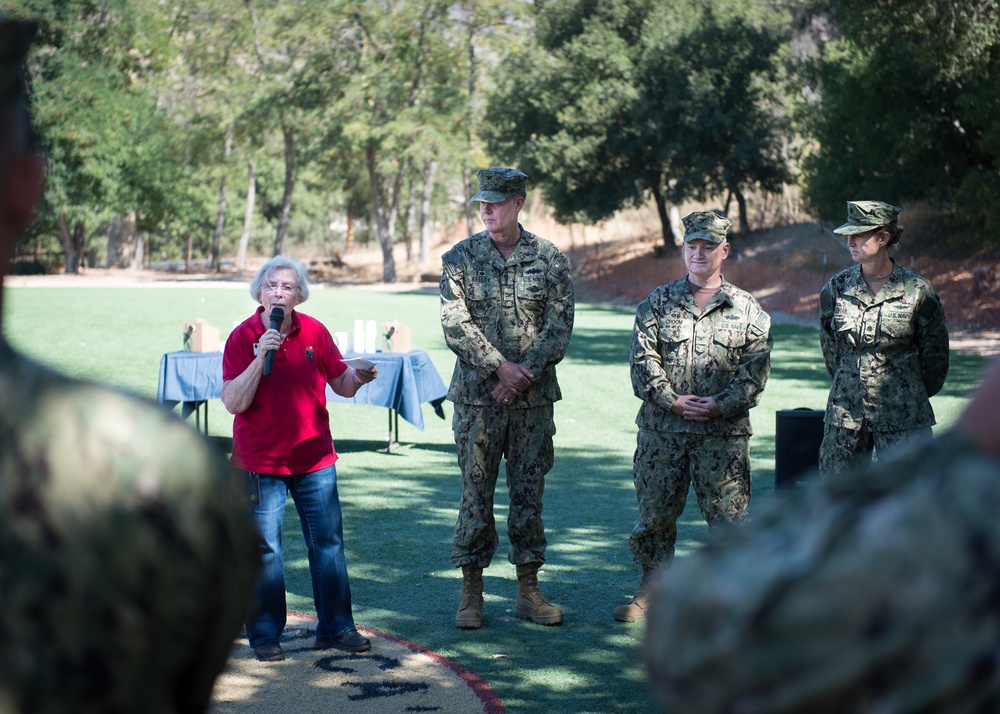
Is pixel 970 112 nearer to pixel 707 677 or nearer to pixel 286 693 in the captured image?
pixel 286 693

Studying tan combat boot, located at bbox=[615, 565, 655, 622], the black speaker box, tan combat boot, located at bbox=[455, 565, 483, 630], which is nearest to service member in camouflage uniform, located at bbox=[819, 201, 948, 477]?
the black speaker box

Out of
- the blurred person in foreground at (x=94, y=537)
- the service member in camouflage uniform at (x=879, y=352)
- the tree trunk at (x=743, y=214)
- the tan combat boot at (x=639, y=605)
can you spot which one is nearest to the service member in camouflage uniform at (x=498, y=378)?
the tan combat boot at (x=639, y=605)

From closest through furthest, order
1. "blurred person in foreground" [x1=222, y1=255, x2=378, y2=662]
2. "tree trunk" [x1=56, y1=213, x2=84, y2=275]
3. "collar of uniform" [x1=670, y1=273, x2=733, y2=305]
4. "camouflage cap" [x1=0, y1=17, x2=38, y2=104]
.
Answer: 1. "camouflage cap" [x1=0, y1=17, x2=38, y2=104]
2. "blurred person in foreground" [x1=222, y1=255, x2=378, y2=662]
3. "collar of uniform" [x1=670, y1=273, x2=733, y2=305]
4. "tree trunk" [x1=56, y1=213, x2=84, y2=275]

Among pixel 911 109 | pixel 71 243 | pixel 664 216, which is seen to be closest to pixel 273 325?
pixel 911 109

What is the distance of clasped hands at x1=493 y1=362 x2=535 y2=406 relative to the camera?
5.63 metres

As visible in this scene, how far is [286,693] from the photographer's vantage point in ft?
15.5

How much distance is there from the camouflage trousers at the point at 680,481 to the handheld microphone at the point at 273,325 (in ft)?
6.45

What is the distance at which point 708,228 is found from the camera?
5613mm

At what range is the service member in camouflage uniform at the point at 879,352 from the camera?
5523mm

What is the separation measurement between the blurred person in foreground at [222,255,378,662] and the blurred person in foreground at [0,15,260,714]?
365cm

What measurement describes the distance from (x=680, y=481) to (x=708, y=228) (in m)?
1.30

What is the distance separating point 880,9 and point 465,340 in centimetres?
1908

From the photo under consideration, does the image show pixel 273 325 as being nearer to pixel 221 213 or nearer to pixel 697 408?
pixel 697 408

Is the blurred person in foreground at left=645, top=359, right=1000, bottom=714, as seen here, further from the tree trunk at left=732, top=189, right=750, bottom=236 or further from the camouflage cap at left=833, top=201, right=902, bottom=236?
the tree trunk at left=732, top=189, right=750, bottom=236
